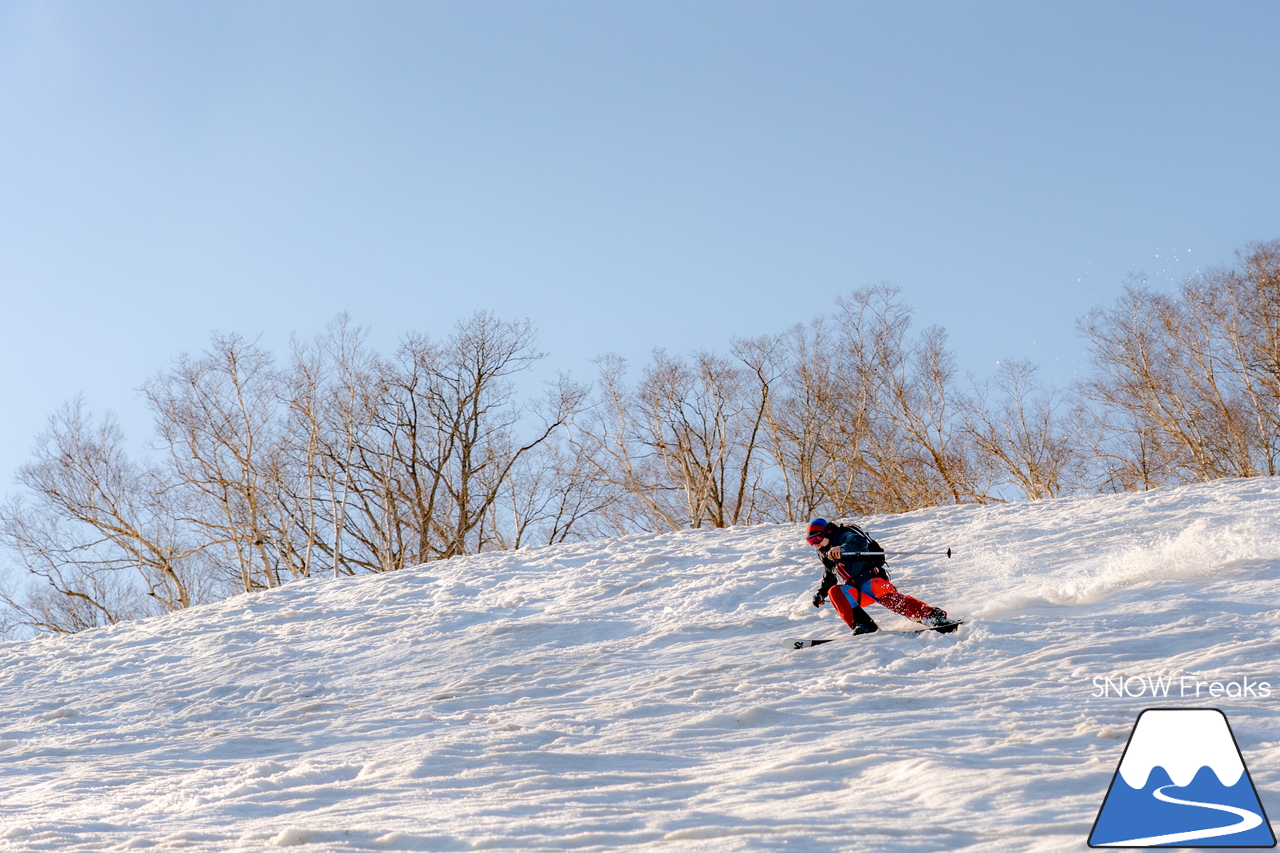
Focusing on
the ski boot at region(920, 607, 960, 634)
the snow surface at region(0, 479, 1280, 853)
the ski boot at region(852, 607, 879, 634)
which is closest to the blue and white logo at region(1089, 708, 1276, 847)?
the snow surface at region(0, 479, 1280, 853)

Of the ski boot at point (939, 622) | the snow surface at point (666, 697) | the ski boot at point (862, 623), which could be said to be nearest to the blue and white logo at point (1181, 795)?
the snow surface at point (666, 697)

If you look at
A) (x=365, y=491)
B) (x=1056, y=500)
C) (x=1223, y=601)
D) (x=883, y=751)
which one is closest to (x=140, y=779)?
(x=883, y=751)

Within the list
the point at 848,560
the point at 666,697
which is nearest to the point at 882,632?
the point at 848,560

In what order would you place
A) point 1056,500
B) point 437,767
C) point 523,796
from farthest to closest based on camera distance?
point 1056,500 < point 437,767 < point 523,796

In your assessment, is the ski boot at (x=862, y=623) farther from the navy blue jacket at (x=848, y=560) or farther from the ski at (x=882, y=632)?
the navy blue jacket at (x=848, y=560)

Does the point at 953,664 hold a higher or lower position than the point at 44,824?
lower

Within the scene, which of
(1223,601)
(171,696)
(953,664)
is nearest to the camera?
(953,664)

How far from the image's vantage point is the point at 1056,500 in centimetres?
1388

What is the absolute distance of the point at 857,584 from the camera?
8.38 metres

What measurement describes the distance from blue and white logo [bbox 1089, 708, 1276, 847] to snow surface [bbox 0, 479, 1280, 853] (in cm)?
14

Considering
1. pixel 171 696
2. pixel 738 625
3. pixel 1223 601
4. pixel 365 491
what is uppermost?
pixel 365 491

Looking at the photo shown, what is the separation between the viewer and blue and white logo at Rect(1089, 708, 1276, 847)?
3.12 meters

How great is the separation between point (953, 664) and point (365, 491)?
22741 mm

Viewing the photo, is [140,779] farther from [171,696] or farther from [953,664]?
[953,664]
